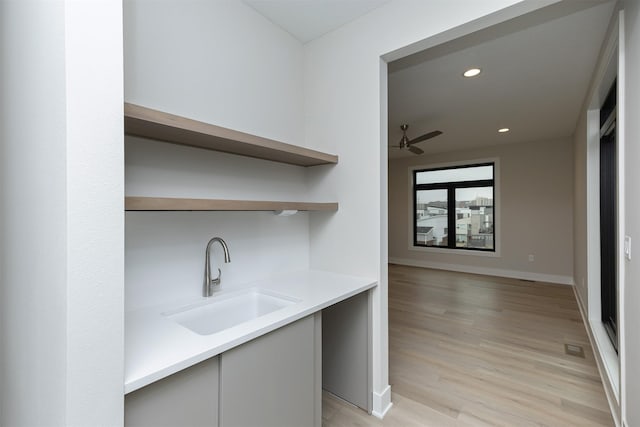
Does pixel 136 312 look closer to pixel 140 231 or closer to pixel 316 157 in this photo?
pixel 140 231

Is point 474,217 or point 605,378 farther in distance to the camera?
point 474,217

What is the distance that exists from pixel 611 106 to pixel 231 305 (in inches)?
134

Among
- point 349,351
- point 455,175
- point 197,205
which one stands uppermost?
point 455,175

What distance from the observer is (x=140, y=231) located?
4.67 feet

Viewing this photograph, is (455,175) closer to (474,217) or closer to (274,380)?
(474,217)

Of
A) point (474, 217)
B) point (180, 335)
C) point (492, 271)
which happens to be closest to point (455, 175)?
point (474, 217)

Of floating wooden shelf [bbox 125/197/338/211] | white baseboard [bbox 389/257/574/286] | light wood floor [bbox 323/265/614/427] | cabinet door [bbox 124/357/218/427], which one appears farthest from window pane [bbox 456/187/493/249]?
cabinet door [bbox 124/357/218/427]

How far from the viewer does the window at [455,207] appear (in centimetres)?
577

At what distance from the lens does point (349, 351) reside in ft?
6.27

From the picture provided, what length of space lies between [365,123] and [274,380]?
151 cm

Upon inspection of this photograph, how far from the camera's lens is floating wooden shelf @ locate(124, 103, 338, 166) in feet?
3.80

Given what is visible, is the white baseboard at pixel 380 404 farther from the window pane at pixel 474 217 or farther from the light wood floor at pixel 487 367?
the window pane at pixel 474 217

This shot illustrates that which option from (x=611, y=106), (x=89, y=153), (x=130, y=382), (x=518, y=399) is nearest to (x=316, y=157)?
(x=89, y=153)

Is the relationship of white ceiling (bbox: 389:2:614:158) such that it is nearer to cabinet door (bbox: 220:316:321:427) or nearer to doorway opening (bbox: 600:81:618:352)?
doorway opening (bbox: 600:81:618:352)
